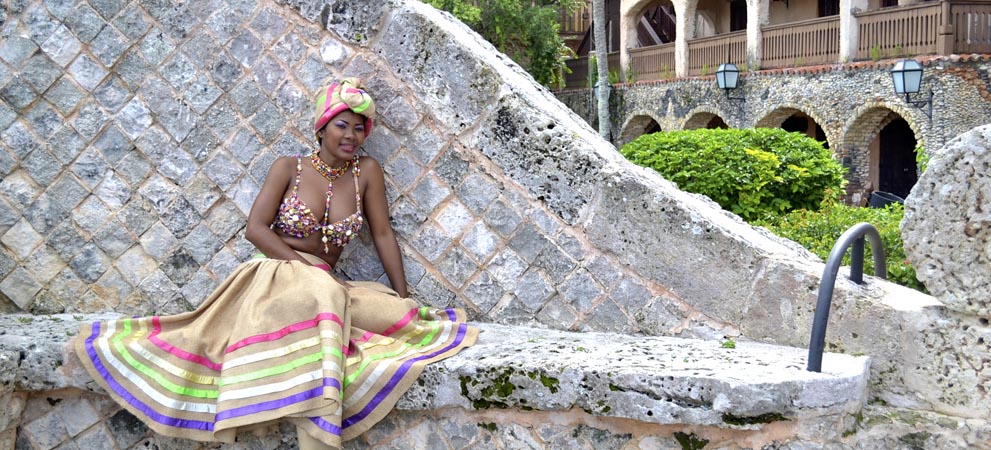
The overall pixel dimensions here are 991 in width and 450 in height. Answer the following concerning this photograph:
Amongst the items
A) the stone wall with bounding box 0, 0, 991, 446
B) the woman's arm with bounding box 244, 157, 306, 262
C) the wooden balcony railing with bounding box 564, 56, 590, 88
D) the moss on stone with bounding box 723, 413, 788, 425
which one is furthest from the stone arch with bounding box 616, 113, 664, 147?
the moss on stone with bounding box 723, 413, 788, 425

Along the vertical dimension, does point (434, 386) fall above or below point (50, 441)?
above

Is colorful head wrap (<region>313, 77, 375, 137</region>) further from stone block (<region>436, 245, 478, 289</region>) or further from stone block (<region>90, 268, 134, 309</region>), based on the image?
stone block (<region>90, 268, 134, 309</region>)

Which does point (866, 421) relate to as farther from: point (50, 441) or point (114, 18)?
point (114, 18)

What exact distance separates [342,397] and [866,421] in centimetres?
186

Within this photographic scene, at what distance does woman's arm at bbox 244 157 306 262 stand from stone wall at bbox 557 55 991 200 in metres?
13.0

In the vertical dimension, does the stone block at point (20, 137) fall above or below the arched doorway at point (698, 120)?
below

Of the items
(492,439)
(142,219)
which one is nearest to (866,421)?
(492,439)

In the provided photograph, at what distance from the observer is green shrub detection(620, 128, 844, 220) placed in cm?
771

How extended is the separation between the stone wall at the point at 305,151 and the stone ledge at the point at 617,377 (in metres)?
0.29

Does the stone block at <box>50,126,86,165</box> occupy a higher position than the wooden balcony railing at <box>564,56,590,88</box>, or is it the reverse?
the wooden balcony railing at <box>564,56,590,88</box>

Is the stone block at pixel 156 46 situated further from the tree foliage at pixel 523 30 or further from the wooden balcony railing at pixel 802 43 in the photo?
the wooden balcony railing at pixel 802 43

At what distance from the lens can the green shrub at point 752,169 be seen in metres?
7.71

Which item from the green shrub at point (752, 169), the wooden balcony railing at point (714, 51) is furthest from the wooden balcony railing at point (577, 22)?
the green shrub at point (752, 169)

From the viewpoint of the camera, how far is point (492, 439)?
341 centimetres
